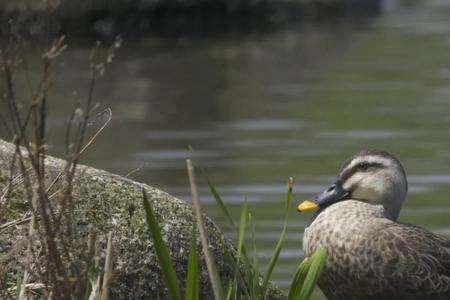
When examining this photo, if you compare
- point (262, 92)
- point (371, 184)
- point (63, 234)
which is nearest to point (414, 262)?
point (371, 184)

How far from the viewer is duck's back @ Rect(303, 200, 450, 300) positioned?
6562mm

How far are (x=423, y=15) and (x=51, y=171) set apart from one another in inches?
689

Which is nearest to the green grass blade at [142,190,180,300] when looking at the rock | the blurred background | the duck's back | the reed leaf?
the reed leaf

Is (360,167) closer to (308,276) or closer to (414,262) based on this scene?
(414,262)

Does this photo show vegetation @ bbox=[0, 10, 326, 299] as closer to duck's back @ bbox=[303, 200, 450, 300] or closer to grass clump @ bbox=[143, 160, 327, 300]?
grass clump @ bbox=[143, 160, 327, 300]

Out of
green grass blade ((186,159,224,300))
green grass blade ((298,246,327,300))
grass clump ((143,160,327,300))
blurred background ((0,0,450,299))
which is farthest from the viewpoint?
blurred background ((0,0,450,299))

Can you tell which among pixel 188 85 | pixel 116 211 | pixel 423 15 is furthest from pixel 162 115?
pixel 116 211

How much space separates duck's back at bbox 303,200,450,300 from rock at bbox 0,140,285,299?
81 centimetres

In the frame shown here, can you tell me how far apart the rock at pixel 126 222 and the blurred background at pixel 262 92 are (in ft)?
10.8

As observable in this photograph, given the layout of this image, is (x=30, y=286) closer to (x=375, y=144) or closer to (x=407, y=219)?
(x=407, y=219)

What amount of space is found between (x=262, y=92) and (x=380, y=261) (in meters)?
10.7

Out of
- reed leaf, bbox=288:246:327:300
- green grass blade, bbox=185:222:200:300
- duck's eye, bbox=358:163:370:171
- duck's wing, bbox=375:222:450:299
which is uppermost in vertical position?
duck's eye, bbox=358:163:370:171

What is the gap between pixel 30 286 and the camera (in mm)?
5074

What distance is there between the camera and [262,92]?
1725 centimetres
